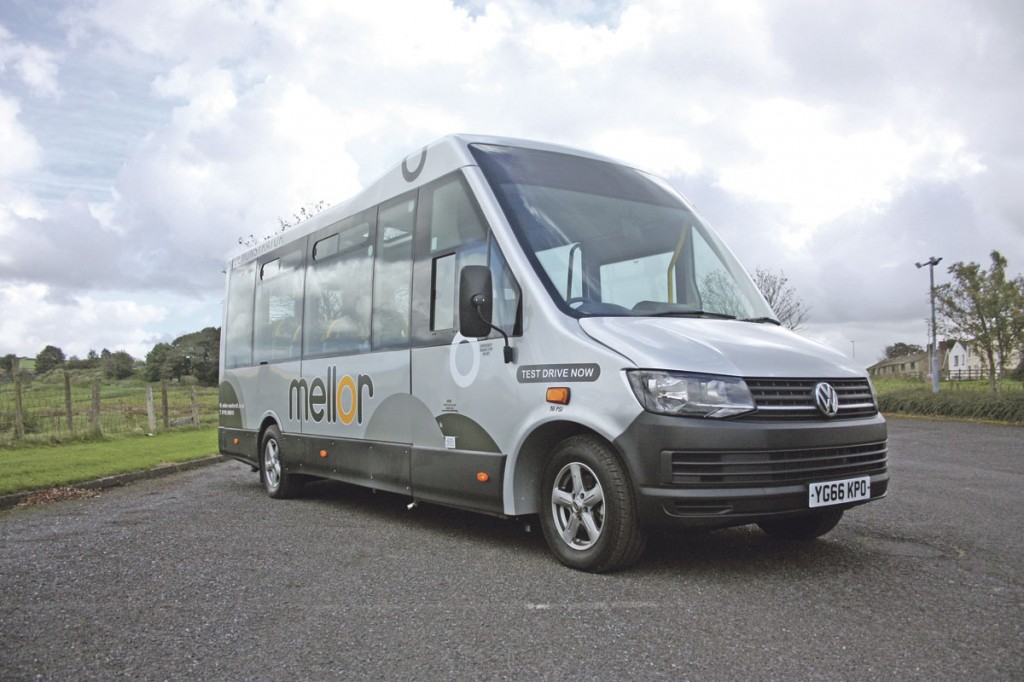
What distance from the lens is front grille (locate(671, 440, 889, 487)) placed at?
15.0 ft

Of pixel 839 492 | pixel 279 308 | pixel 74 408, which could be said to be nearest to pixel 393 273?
pixel 279 308

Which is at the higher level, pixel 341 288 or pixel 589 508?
pixel 341 288

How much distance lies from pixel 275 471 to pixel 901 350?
130 metres

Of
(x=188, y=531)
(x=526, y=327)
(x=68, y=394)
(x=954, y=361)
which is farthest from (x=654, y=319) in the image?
(x=954, y=361)

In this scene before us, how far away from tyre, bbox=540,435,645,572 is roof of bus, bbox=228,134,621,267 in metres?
2.39

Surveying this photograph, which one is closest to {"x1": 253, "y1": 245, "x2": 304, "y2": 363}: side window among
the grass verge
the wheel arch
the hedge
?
the grass verge

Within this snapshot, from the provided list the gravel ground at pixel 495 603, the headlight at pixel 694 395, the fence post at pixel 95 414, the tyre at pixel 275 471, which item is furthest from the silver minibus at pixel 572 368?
the fence post at pixel 95 414

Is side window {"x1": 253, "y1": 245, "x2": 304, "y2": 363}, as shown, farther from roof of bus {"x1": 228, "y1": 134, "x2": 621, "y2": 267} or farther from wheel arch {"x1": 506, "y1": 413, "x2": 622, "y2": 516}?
wheel arch {"x1": 506, "y1": 413, "x2": 622, "y2": 516}

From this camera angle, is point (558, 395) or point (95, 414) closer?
point (558, 395)

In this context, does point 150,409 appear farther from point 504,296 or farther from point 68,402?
point 504,296

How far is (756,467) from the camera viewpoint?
464cm

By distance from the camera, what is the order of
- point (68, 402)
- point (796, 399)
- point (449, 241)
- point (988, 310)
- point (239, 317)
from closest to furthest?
point (796, 399) → point (449, 241) → point (239, 317) → point (68, 402) → point (988, 310)

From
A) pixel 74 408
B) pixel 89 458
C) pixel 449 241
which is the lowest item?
pixel 89 458

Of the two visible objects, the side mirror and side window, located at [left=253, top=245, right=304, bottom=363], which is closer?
the side mirror
